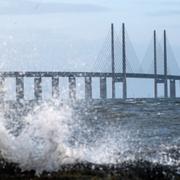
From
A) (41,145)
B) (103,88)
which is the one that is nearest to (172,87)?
(103,88)

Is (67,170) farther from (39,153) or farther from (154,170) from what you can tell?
(154,170)

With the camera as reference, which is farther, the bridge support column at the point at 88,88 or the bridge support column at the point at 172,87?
the bridge support column at the point at 172,87

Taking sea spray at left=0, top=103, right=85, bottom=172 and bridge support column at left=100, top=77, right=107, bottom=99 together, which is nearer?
sea spray at left=0, top=103, right=85, bottom=172

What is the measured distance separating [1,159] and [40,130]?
4.69 ft

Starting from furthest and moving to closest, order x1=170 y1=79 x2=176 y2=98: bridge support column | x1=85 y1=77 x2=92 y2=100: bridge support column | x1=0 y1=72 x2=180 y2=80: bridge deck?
x1=170 y1=79 x2=176 y2=98: bridge support column, x1=85 y1=77 x2=92 y2=100: bridge support column, x1=0 y1=72 x2=180 y2=80: bridge deck

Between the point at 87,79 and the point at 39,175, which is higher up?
the point at 87,79

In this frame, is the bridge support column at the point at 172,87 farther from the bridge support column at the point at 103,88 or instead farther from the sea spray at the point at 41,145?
the sea spray at the point at 41,145

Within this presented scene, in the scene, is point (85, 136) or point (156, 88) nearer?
point (85, 136)

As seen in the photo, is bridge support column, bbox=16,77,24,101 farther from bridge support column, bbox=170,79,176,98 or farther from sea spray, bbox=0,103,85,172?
sea spray, bbox=0,103,85,172

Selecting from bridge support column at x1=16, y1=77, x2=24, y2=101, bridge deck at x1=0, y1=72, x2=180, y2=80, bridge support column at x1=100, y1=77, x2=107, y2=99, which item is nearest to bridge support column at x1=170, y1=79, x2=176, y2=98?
bridge deck at x1=0, y1=72, x2=180, y2=80

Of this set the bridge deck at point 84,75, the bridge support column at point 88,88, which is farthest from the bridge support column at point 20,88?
the bridge support column at point 88,88

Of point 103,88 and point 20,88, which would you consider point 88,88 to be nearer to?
point 103,88

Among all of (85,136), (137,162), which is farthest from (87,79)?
(137,162)

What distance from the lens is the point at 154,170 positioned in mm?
12984
